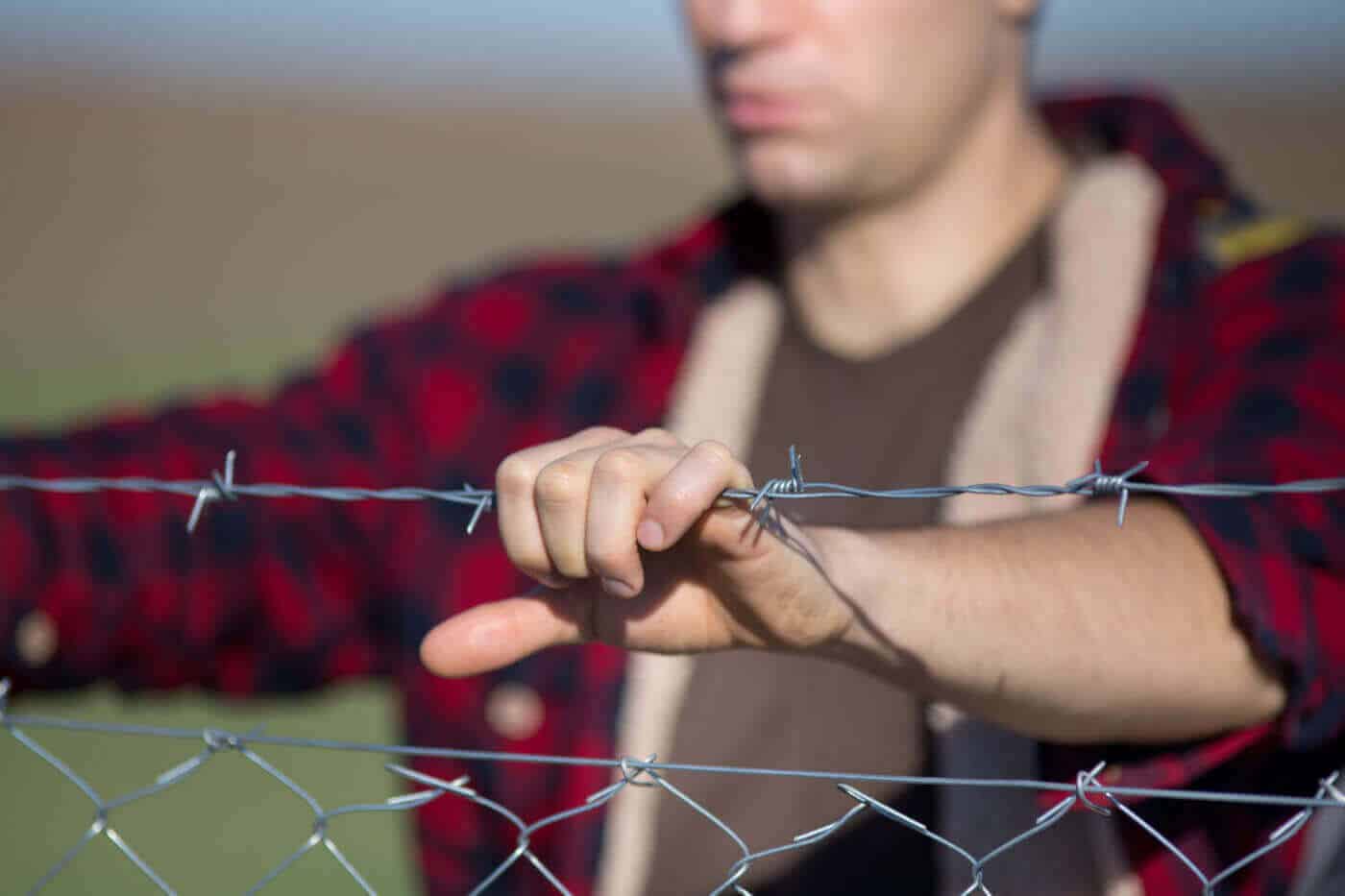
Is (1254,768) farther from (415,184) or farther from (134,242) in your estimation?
(415,184)

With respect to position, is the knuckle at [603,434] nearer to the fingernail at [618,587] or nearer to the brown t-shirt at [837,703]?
the fingernail at [618,587]

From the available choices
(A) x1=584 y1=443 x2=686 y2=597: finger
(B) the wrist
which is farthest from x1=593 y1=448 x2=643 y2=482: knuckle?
(B) the wrist

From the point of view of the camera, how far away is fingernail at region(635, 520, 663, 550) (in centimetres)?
58

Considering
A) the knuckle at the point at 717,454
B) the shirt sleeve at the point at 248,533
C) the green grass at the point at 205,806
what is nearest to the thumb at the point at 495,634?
the knuckle at the point at 717,454

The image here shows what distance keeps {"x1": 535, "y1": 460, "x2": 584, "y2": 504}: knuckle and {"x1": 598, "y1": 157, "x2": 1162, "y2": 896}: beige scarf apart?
38 centimetres

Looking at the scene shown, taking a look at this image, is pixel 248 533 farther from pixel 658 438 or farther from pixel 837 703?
pixel 658 438

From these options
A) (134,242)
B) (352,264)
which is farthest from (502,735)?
(134,242)

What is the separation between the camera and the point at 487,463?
48.2 inches

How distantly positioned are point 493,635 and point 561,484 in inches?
3.4

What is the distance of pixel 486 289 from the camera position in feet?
4.34

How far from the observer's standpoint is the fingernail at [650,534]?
1.92ft

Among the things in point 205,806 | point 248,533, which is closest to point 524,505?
point 248,533

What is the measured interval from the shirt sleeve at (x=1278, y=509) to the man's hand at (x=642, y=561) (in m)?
0.21

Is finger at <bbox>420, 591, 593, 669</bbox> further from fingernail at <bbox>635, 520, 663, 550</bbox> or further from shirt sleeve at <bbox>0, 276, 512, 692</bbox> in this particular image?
shirt sleeve at <bbox>0, 276, 512, 692</bbox>
